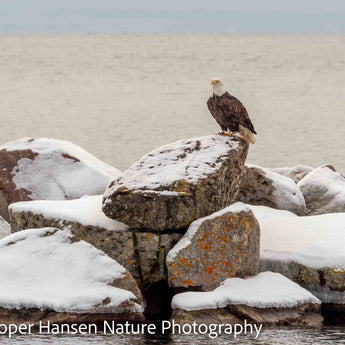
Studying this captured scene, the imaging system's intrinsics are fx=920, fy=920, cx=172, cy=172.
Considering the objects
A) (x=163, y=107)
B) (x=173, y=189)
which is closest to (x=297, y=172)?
(x=173, y=189)

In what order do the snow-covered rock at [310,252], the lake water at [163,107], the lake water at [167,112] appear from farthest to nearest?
the lake water at [163,107], the lake water at [167,112], the snow-covered rock at [310,252]

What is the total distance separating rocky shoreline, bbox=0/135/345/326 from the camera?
11961mm

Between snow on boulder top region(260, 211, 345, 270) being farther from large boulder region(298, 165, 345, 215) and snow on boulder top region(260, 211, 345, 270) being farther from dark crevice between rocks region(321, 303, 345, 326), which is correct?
large boulder region(298, 165, 345, 215)

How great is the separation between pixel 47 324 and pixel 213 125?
121ft

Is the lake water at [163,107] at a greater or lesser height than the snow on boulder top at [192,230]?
lesser

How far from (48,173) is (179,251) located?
5.72m

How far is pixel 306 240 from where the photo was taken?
1376cm

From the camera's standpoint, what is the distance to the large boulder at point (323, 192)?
1725 centimetres

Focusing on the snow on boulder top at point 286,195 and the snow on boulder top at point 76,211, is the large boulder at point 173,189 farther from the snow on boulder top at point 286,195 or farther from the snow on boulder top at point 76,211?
the snow on boulder top at point 286,195

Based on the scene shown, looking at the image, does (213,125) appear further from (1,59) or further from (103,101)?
(1,59)

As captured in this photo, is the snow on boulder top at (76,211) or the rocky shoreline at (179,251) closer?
the rocky shoreline at (179,251)

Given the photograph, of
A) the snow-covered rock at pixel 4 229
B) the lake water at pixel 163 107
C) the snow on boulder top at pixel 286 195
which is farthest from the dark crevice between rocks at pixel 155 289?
the lake water at pixel 163 107

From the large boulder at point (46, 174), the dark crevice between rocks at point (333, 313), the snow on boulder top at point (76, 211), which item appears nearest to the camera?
the dark crevice between rocks at point (333, 313)

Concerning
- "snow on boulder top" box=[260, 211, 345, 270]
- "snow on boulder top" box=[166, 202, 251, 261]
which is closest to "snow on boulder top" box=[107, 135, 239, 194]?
"snow on boulder top" box=[166, 202, 251, 261]
